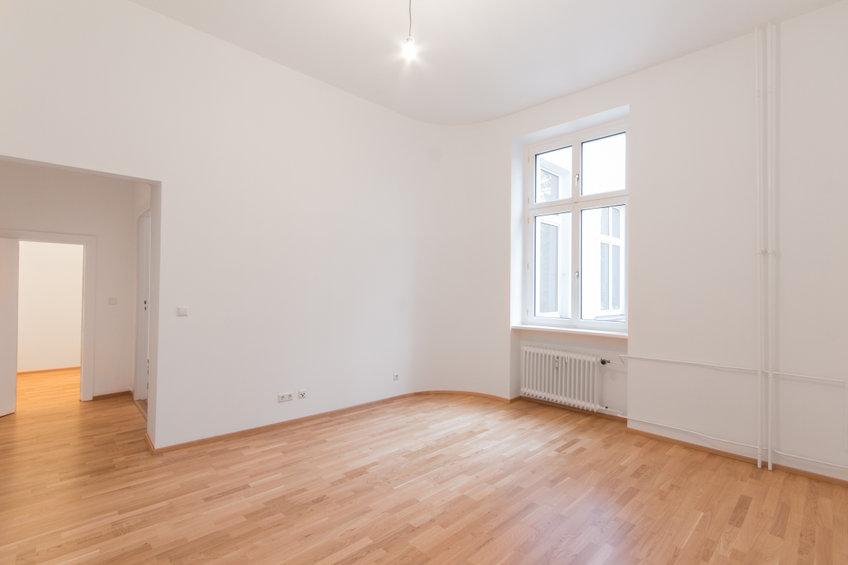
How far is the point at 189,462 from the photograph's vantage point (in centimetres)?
327

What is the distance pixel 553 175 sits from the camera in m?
5.25

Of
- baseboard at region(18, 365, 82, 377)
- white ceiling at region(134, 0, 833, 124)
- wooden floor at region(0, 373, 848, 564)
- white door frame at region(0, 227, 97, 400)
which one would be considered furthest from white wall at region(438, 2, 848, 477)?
baseboard at region(18, 365, 82, 377)

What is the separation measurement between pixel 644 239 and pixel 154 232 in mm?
4610

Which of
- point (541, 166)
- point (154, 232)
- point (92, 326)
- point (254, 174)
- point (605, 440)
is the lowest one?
point (605, 440)

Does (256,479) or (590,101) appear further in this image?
(590,101)

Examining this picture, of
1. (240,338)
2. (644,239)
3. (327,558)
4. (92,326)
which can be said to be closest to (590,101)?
(644,239)

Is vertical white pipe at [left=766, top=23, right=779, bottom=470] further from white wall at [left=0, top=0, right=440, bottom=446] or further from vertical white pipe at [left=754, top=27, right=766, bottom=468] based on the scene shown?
white wall at [left=0, top=0, right=440, bottom=446]

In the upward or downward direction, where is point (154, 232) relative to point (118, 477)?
upward

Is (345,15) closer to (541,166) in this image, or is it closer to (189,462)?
(541,166)

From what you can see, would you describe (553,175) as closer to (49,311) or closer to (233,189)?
(233,189)

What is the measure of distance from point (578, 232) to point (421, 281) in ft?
6.79

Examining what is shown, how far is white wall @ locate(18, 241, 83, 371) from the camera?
675cm

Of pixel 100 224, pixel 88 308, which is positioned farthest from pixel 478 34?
pixel 88 308

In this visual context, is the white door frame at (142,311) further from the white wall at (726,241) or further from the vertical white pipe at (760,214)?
the vertical white pipe at (760,214)
